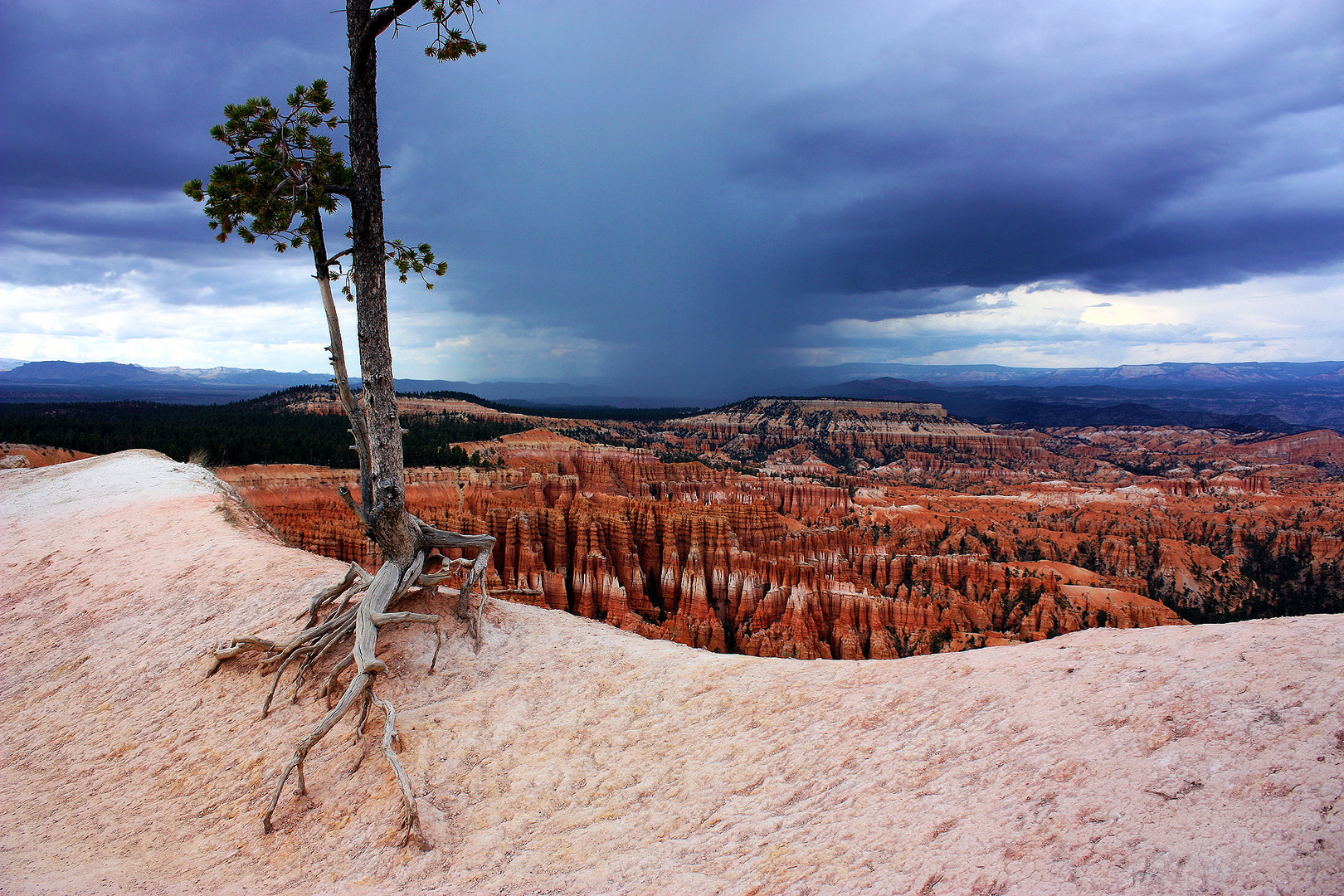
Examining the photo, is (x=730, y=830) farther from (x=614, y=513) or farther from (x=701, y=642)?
(x=614, y=513)

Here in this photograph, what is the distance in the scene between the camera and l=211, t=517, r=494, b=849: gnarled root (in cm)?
521

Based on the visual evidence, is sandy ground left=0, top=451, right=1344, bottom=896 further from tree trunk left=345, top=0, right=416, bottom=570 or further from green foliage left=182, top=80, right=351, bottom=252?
green foliage left=182, top=80, right=351, bottom=252

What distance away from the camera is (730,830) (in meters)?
4.38

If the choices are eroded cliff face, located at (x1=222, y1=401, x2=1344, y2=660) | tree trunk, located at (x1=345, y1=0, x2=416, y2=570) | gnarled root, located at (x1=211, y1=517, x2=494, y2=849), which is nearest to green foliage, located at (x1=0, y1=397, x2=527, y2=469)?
eroded cliff face, located at (x1=222, y1=401, x2=1344, y2=660)

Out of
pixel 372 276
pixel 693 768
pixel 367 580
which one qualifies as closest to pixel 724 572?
pixel 367 580

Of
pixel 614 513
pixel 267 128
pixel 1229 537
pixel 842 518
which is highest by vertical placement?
pixel 267 128

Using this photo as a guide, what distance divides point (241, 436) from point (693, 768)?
7243cm

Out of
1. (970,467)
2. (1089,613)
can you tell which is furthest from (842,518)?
(970,467)

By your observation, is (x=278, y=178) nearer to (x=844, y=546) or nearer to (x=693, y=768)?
(x=693, y=768)

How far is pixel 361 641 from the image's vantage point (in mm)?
6465

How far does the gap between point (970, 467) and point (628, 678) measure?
12607cm

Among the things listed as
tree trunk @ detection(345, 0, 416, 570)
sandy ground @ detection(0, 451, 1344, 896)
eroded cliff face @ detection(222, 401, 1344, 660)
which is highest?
tree trunk @ detection(345, 0, 416, 570)

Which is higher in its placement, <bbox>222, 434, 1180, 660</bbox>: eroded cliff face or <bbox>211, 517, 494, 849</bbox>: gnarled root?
<bbox>211, 517, 494, 849</bbox>: gnarled root

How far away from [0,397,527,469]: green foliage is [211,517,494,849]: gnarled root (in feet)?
76.3
